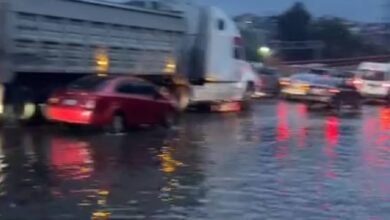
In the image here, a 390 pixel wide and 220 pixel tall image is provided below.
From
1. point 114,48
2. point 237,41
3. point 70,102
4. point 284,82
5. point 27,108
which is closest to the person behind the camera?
point 70,102

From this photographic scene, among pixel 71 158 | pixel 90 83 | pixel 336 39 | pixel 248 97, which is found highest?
pixel 336 39

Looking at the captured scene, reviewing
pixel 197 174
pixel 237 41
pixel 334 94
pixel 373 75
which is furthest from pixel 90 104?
pixel 373 75

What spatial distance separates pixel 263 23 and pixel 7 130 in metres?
82.4

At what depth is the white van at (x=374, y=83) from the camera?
152 ft

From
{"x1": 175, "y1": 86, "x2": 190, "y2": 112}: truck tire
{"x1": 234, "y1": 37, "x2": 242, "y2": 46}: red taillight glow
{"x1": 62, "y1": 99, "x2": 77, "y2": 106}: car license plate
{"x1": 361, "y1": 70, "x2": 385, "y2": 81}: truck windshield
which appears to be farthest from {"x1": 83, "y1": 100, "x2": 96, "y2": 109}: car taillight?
{"x1": 361, "y1": 70, "x2": 385, "y2": 81}: truck windshield

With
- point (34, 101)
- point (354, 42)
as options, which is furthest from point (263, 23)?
point (34, 101)

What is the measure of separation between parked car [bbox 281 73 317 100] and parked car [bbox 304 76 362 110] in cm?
75

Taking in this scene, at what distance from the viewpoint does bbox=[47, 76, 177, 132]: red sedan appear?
2289 centimetres

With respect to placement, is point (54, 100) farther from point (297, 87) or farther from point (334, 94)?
point (297, 87)

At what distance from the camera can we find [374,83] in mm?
46844

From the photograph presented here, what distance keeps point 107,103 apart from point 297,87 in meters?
20.9

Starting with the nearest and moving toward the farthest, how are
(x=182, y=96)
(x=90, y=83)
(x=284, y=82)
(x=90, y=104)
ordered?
(x=90, y=104)
(x=90, y=83)
(x=182, y=96)
(x=284, y=82)

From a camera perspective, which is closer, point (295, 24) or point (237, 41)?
point (237, 41)

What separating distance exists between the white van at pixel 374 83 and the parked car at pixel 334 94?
243 inches
